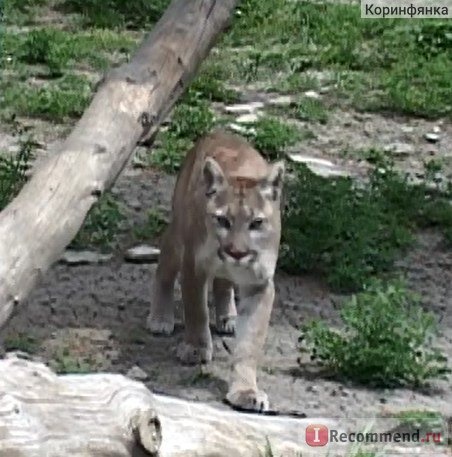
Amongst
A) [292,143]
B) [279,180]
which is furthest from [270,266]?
[292,143]

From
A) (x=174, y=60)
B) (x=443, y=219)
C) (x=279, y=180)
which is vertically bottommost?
(x=443, y=219)

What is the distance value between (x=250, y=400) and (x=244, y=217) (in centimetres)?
87

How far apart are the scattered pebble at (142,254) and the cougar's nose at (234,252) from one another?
5.46 feet

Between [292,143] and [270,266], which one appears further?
[292,143]

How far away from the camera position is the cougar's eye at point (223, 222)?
6.69 m

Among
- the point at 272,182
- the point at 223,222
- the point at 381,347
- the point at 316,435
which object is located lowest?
the point at 381,347

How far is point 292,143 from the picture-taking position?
1041 cm

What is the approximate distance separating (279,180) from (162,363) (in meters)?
1.04

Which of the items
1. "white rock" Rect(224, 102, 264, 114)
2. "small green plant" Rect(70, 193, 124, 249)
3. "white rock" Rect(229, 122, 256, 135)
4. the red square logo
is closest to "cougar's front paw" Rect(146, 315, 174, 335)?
"small green plant" Rect(70, 193, 124, 249)

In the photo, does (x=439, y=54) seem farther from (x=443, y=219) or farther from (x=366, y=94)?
(x=443, y=219)

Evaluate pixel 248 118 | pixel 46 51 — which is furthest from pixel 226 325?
pixel 46 51

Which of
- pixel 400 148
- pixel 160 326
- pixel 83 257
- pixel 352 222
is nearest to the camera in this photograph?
pixel 160 326

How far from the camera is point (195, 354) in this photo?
6.92 m

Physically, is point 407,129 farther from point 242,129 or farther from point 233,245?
point 233,245
